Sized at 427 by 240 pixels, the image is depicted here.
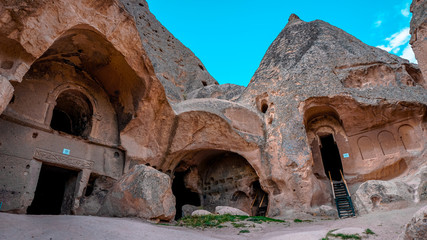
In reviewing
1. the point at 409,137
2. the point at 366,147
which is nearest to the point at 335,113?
the point at 366,147

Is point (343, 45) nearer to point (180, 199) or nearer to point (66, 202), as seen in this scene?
point (180, 199)

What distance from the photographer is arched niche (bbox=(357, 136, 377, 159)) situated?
461 inches

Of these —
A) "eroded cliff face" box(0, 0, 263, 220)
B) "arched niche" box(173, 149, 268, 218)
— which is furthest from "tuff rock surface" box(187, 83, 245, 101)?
"eroded cliff face" box(0, 0, 263, 220)

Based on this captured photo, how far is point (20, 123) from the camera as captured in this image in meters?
8.05

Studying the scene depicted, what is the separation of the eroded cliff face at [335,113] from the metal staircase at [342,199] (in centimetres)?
42

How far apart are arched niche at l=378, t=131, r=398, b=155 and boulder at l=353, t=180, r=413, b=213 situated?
12.0 ft

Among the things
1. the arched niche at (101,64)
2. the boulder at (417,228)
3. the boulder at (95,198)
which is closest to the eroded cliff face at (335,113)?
the arched niche at (101,64)

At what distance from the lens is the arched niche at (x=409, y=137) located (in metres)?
10.7

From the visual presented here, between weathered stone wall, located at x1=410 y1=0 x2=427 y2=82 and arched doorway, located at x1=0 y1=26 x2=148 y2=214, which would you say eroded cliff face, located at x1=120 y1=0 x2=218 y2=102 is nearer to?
arched doorway, located at x1=0 y1=26 x2=148 y2=214

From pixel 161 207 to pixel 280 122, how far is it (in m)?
6.28

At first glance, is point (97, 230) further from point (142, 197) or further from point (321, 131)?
point (321, 131)

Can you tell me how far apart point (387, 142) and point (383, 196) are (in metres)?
4.73

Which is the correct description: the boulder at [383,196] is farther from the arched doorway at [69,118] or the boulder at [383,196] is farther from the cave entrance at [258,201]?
the arched doorway at [69,118]

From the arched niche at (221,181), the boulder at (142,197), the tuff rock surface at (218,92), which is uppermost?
the tuff rock surface at (218,92)
